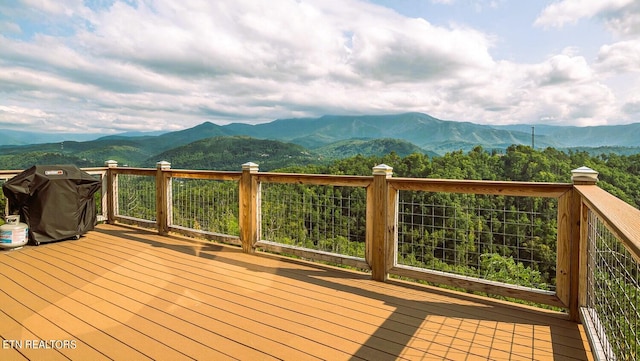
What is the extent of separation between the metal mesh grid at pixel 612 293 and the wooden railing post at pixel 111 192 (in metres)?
6.67

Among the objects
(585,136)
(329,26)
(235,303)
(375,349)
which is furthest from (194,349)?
(585,136)

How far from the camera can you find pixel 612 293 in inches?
68.9

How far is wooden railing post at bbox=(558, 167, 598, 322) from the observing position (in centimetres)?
251

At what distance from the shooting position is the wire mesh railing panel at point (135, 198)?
5.99 m

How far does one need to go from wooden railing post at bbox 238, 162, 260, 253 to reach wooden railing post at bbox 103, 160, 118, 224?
3.14 metres

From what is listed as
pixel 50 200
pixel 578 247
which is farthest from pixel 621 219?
pixel 50 200

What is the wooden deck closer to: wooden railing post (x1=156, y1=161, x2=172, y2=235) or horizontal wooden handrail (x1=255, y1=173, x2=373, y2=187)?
horizontal wooden handrail (x1=255, y1=173, x2=373, y2=187)

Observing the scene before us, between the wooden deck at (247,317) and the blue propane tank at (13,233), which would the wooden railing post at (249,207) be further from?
the blue propane tank at (13,233)

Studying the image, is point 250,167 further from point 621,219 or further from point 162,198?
point 621,219

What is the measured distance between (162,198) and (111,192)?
1411mm

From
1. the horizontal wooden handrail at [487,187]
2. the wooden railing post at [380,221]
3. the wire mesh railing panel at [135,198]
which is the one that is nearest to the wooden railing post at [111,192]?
the wire mesh railing panel at [135,198]

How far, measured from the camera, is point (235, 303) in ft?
9.18

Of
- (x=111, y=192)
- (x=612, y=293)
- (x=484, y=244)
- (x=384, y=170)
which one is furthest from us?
(x=111, y=192)

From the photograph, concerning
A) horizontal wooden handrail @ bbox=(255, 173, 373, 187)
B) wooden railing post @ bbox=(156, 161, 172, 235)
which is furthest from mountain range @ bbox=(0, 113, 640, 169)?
horizontal wooden handrail @ bbox=(255, 173, 373, 187)
